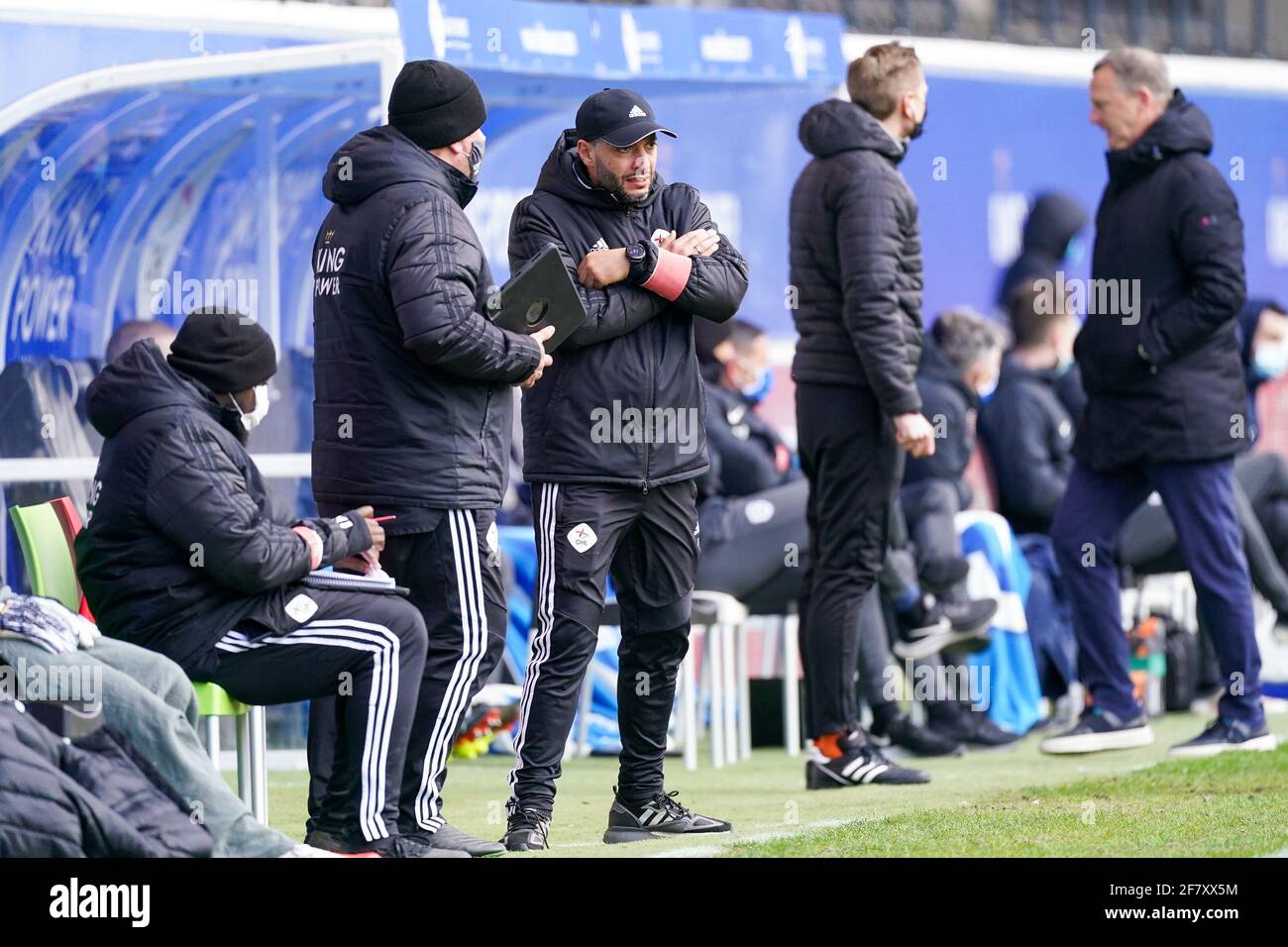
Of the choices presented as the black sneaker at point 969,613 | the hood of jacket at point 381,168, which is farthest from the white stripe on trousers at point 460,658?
the black sneaker at point 969,613

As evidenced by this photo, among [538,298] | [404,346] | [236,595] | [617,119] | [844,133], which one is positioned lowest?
[236,595]

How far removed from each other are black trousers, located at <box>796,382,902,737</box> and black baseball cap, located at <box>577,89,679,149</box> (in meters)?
1.37

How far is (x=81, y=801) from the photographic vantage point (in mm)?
4684

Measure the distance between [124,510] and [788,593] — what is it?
3602 millimetres

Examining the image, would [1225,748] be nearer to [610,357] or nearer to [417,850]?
[610,357]

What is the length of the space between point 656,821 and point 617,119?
168 centimetres

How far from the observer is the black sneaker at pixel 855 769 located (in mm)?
6820

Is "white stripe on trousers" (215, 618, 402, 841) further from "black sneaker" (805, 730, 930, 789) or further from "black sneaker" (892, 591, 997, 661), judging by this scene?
"black sneaker" (892, 591, 997, 661)

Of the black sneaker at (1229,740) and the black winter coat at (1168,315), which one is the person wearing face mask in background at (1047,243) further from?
the black sneaker at (1229,740)

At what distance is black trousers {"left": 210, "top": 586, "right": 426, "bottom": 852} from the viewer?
5.23 meters

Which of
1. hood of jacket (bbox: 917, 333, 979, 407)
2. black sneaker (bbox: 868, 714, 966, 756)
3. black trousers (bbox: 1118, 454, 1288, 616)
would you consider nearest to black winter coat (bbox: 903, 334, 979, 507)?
hood of jacket (bbox: 917, 333, 979, 407)

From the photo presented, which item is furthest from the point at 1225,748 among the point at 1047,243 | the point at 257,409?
the point at 1047,243

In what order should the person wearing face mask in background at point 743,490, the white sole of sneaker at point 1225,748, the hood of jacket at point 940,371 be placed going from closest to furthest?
the white sole of sneaker at point 1225,748 → the person wearing face mask in background at point 743,490 → the hood of jacket at point 940,371

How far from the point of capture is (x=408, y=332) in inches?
206
